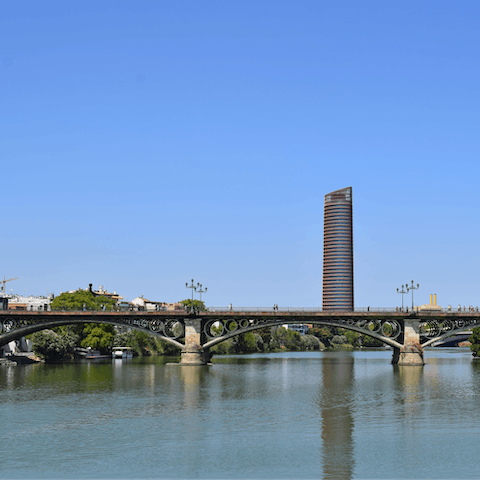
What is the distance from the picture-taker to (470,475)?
30250mm

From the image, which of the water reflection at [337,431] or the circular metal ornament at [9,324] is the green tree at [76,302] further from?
the water reflection at [337,431]

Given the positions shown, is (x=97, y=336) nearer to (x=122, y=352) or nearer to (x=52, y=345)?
(x=122, y=352)

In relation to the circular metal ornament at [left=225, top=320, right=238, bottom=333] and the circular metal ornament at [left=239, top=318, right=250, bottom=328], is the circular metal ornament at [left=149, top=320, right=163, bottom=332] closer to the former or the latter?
the circular metal ornament at [left=225, top=320, right=238, bottom=333]

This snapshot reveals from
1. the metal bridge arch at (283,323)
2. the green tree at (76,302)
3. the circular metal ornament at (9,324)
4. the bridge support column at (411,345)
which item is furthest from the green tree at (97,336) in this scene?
the bridge support column at (411,345)

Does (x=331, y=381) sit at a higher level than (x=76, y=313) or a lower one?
lower

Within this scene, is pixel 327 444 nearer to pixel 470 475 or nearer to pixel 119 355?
pixel 470 475

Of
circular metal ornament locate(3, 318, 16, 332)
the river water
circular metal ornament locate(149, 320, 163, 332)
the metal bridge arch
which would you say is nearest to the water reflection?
the river water

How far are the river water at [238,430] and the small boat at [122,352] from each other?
5314cm

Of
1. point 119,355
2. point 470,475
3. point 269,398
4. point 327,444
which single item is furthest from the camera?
point 119,355

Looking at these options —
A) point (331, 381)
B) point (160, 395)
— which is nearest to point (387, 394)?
point (331, 381)

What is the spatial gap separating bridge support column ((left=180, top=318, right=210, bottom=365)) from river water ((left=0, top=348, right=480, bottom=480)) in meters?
27.4

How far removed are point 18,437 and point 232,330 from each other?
6951cm

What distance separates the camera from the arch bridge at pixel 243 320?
105 meters

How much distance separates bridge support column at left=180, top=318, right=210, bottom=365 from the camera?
104125 mm
